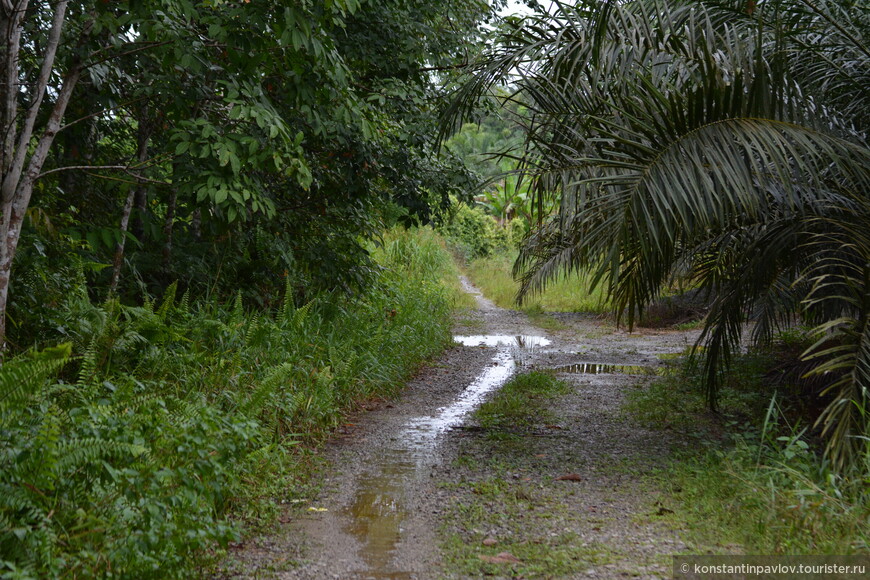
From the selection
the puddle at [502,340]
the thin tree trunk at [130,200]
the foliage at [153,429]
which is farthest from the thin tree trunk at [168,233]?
the puddle at [502,340]

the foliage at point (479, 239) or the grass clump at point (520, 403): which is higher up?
the foliage at point (479, 239)

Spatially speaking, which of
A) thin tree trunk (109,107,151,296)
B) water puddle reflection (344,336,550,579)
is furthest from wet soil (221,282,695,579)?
thin tree trunk (109,107,151,296)

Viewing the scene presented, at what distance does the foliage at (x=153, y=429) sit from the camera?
2834 millimetres

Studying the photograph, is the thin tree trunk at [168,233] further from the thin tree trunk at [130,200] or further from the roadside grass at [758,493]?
the roadside grass at [758,493]

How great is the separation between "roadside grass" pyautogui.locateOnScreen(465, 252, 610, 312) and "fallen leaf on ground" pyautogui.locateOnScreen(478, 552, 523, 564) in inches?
451

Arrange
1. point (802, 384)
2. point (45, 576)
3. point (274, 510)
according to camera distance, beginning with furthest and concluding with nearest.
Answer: point (802, 384) < point (274, 510) < point (45, 576)

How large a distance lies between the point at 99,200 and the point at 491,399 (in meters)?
4.20

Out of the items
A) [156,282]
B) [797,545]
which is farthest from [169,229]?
[797,545]

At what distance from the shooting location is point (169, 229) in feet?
21.8

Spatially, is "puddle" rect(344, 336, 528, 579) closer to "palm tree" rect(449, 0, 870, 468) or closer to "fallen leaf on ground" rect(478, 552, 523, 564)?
"fallen leaf on ground" rect(478, 552, 523, 564)

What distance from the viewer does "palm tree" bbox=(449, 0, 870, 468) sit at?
4.39 meters

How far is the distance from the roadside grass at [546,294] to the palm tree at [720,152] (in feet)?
29.3

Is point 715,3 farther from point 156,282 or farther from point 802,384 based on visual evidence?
point 156,282

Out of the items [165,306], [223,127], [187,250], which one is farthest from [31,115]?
[187,250]
